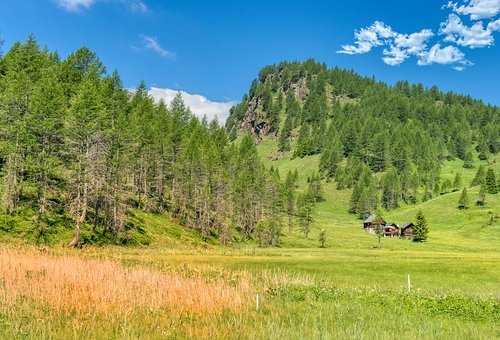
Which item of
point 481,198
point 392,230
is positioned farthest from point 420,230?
point 481,198

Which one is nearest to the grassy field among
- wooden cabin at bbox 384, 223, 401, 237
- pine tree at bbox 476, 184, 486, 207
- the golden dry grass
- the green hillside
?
the golden dry grass

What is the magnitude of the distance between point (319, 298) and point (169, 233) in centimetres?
6521

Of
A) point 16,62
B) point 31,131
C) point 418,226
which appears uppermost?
point 16,62

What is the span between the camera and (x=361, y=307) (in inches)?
739

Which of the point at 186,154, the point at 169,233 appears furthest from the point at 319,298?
the point at 186,154

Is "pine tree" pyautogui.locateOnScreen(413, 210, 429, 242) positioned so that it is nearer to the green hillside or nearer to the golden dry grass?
the green hillside

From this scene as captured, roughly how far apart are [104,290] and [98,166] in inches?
2009

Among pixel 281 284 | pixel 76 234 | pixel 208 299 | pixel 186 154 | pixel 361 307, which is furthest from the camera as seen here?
pixel 186 154

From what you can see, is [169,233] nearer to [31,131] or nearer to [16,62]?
[31,131]

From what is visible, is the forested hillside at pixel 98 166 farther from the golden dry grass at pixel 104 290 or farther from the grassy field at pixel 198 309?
the grassy field at pixel 198 309

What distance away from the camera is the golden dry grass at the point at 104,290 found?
14.3 meters

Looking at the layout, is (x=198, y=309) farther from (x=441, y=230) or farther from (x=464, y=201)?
(x=464, y=201)

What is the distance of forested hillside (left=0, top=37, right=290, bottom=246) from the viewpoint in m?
59.8

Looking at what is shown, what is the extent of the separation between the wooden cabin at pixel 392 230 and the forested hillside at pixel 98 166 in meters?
57.5
